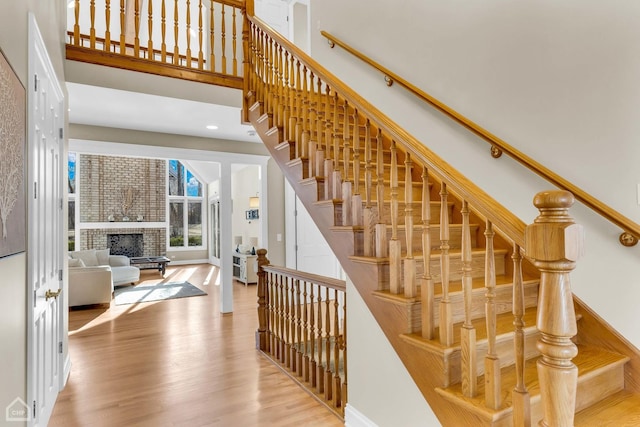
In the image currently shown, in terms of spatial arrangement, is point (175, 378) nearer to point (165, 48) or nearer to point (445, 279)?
point (445, 279)

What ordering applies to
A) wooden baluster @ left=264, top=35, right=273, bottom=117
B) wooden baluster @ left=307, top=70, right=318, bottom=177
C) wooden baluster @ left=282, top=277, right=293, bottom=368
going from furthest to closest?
1. wooden baluster @ left=282, top=277, right=293, bottom=368
2. wooden baluster @ left=264, top=35, right=273, bottom=117
3. wooden baluster @ left=307, top=70, right=318, bottom=177

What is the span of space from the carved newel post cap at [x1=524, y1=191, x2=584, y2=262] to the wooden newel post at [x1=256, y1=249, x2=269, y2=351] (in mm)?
3104

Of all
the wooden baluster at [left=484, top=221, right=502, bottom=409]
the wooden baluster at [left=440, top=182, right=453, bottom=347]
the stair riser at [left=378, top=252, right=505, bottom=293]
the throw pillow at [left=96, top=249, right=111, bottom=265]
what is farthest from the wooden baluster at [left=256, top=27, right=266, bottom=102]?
the throw pillow at [left=96, top=249, right=111, bottom=265]

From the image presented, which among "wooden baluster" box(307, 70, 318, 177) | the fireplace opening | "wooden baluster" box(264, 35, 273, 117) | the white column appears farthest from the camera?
the fireplace opening

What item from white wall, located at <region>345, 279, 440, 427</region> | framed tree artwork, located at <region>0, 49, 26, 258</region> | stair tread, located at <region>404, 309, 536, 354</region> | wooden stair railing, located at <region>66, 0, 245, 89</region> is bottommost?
white wall, located at <region>345, 279, 440, 427</region>

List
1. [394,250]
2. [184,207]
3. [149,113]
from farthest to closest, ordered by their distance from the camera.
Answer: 1. [184,207]
2. [149,113]
3. [394,250]

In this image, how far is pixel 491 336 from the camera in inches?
53.7

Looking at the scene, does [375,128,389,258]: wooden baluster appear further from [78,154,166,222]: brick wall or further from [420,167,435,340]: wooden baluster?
[78,154,166,222]: brick wall

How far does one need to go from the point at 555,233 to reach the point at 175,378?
10.5 feet

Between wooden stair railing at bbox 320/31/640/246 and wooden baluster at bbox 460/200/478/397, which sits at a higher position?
wooden stair railing at bbox 320/31/640/246

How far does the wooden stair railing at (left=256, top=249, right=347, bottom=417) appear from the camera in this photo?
2883 millimetres

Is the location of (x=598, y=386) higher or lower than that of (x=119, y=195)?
lower

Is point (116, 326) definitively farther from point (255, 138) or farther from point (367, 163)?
point (367, 163)

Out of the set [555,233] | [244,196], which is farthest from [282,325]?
[244,196]
